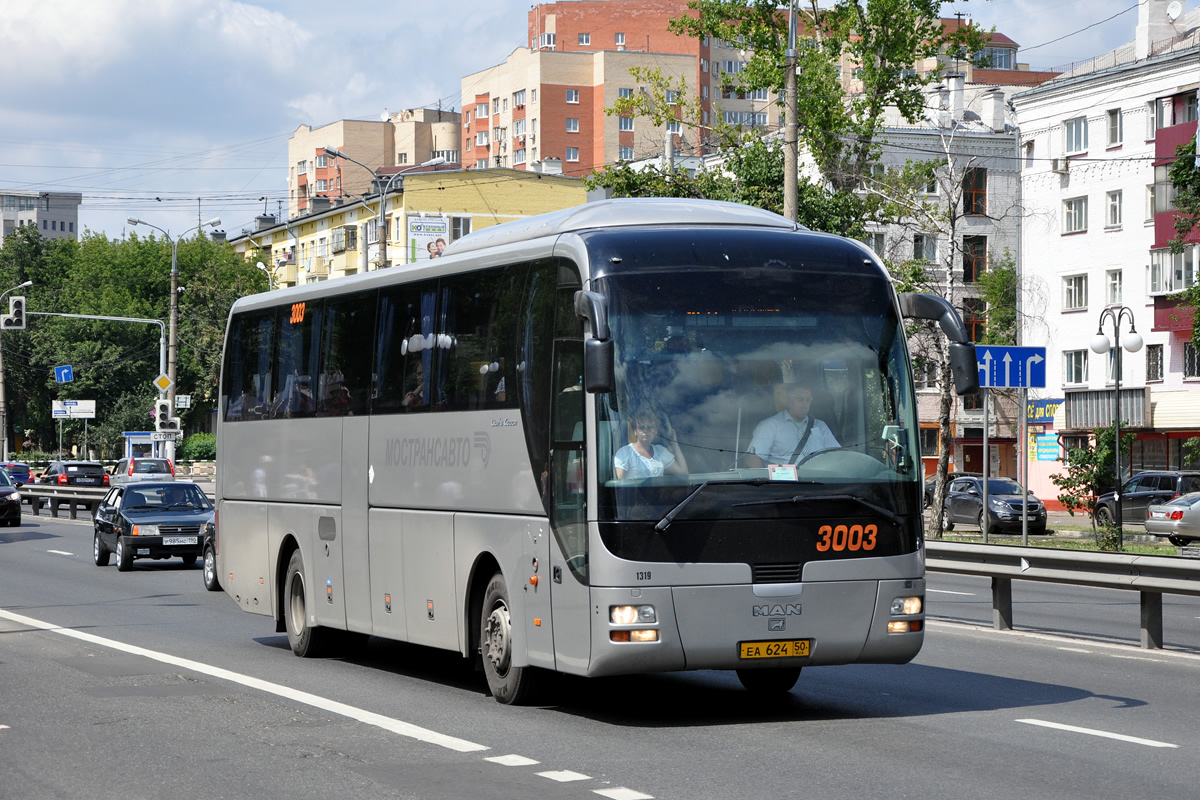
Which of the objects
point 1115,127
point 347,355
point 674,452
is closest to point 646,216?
point 674,452

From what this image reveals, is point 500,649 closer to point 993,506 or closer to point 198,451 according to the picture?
point 993,506

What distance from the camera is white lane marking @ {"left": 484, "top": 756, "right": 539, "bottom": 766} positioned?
912 centimetres

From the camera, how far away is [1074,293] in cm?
6347

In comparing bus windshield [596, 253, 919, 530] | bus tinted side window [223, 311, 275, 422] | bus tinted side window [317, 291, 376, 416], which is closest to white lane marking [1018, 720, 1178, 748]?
bus windshield [596, 253, 919, 530]

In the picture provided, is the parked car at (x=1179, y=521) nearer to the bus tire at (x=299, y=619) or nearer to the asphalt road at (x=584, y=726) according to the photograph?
the asphalt road at (x=584, y=726)

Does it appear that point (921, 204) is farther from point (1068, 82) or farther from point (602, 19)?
point (602, 19)

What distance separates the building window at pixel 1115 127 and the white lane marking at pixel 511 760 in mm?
56230

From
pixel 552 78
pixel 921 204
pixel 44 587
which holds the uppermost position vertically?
pixel 552 78

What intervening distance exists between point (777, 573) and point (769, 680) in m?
1.77

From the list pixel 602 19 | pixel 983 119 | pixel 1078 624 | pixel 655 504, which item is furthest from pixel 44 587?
pixel 602 19

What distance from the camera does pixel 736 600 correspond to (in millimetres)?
10406

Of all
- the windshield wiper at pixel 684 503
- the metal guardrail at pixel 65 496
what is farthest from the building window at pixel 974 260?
the windshield wiper at pixel 684 503

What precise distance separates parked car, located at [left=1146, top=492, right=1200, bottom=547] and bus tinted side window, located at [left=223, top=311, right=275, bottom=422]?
24753 millimetres

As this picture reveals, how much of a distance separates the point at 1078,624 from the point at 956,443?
54.0 m
